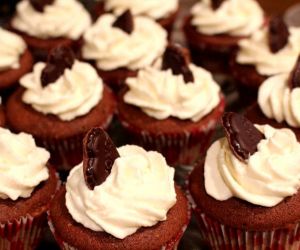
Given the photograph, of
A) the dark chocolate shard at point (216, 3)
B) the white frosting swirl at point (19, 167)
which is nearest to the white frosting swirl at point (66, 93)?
the white frosting swirl at point (19, 167)

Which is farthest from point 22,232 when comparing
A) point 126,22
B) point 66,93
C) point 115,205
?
point 126,22

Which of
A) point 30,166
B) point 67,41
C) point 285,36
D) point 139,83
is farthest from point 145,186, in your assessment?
point 67,41

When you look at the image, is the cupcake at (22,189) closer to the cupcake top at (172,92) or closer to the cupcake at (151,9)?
the cupcake top at (172,92)

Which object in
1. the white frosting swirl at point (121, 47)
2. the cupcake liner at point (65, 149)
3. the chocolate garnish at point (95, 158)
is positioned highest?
the chocolate garnish at point (95, 158)

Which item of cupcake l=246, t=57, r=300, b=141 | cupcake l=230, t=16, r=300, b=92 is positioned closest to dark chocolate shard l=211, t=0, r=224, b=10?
cupcake l=230, t=16, r=300, b=92

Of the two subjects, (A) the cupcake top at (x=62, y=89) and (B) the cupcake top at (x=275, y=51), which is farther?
(B) the cupcake top at (x=275, y=51)

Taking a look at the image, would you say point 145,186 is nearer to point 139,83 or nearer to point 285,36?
point 139,83

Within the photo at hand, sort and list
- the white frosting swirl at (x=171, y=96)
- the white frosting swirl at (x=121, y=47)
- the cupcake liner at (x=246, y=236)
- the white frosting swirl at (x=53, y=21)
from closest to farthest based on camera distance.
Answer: the cupcake liner at (x=246, y=236) → the white frosting swirl at (x=171, y=96) → the white frosting swirl at (x=121, y=47) → the white frosting swirl at (x=53, y=21)
